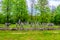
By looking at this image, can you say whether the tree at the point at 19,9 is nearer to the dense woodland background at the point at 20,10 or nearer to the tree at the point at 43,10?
the dense woodland background at the point at 20,10

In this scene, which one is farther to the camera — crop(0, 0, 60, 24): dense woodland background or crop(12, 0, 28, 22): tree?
crop(0, 0, 60, 24): dense woodland background

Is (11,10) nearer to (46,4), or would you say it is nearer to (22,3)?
(22,3)

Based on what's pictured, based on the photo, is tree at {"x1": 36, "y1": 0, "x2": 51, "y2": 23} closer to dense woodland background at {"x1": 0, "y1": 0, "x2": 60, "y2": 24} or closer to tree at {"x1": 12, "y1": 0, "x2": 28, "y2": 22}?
dense woodland background at {"x1": 0, "y1": 0, "x2": 60, "y2": 24}

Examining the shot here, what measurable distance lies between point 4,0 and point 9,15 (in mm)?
5083

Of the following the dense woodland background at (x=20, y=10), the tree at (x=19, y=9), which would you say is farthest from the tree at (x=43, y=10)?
the tree at (x=19, y=9)

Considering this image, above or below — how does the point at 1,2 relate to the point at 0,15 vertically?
above

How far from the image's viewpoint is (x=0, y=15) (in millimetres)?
63125

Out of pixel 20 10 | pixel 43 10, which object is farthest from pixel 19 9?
pixel 43 10

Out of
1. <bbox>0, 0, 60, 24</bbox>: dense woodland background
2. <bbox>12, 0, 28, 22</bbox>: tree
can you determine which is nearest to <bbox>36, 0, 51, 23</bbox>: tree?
<bbox>0, 0, 60, 24</bbox>: dense woodland background

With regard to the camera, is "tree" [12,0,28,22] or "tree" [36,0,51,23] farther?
"tree" [36,0,51,23]

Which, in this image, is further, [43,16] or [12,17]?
[12,17]

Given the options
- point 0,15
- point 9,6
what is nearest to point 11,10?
point 9,6

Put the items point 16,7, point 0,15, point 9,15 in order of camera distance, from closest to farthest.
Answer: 1. point 16,7
2. point 9,15
3. point 0,15

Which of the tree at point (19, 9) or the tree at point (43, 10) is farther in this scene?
the tree at point (43, 10)
